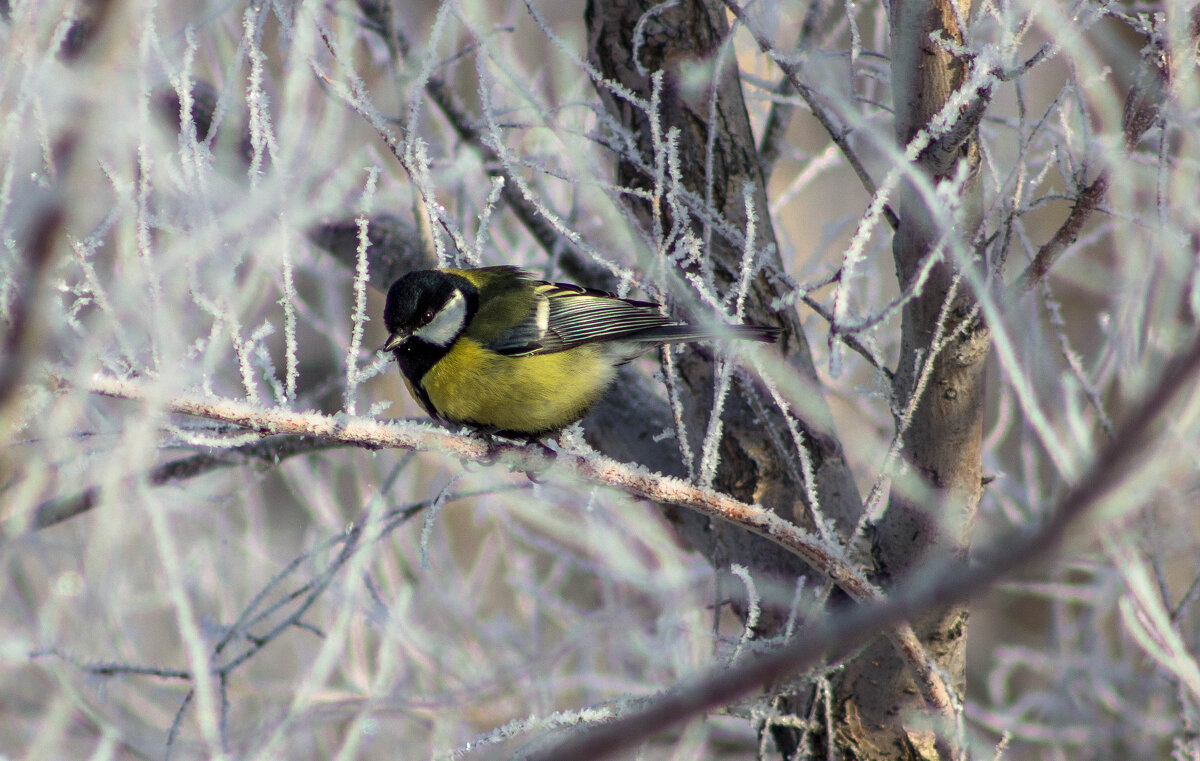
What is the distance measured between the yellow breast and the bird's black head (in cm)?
6

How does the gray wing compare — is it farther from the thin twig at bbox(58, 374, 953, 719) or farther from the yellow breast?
the thin twig at bbox(58, 374, 953, 719)

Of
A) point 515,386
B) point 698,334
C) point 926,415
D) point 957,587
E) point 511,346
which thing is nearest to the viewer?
point 957,587

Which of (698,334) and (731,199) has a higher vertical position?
(731,199)

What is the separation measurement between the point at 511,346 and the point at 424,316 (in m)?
0.32

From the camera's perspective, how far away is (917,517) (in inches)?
107

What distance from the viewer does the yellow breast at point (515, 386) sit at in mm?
3213

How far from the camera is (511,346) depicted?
11.0 feet

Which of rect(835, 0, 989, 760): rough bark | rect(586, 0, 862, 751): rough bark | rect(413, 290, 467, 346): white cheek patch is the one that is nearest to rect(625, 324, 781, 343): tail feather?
rect(586, 0, 862, 751): rough bark

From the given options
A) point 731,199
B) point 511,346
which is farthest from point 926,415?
point 511,346

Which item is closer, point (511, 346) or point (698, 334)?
point (698, 334)

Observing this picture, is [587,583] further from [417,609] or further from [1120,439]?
[1120,439]

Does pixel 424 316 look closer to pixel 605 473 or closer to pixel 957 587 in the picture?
pixel 605 473

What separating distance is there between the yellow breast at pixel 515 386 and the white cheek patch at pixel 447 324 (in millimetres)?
46

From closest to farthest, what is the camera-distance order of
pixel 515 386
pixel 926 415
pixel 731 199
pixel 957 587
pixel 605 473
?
1. pixel 957 587
2. pixel 605 473
3. pixel 926 415
4. pixel 731 199
5. pixel 515 386
